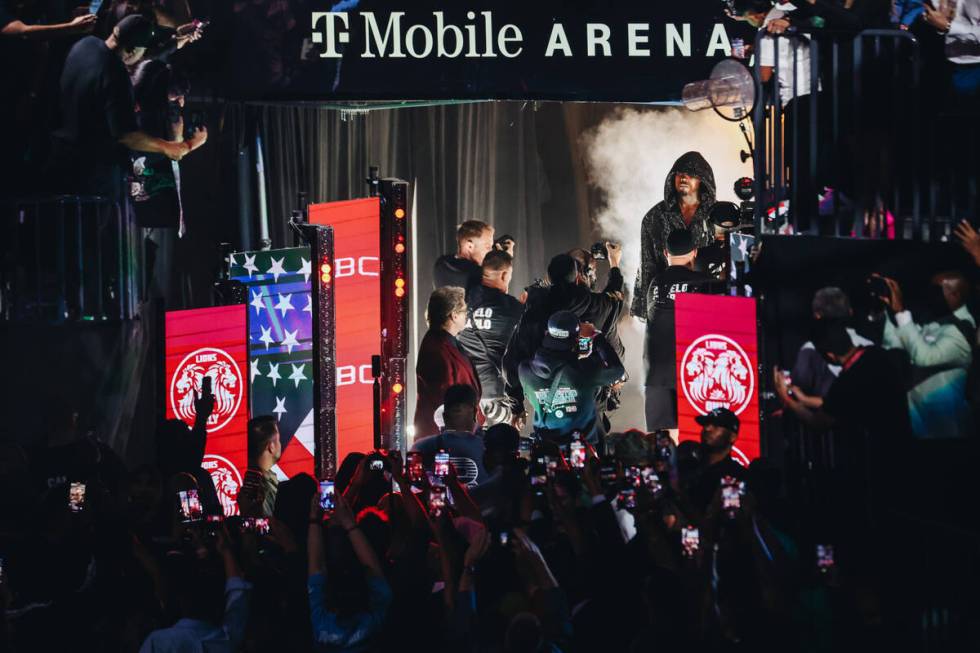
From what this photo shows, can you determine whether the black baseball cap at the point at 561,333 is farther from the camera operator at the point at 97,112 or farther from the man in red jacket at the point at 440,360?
the camera operator at the point at 97,112

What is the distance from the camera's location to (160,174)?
12617 mm

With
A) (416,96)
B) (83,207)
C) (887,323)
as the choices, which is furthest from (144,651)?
(416,96)

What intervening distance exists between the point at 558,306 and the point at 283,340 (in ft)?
8.63

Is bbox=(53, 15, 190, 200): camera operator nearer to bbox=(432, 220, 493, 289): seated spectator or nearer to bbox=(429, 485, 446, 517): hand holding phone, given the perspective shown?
bbox=(432, 220, 493, 289): seated spectator

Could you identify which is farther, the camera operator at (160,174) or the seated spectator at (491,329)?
the seated spectator at (491,329)

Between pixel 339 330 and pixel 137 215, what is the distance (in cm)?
203

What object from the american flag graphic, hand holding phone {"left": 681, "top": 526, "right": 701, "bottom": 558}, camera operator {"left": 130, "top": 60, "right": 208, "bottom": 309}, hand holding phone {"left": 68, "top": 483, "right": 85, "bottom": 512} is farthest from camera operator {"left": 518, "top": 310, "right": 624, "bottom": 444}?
hand holding phone {"left": 681, "top": 526, "right": 701, "bottom": 558}

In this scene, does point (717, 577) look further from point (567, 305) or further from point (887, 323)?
point (567, 305)

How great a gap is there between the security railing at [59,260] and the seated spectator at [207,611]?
5.90 meters

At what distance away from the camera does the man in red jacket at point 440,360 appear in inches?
533

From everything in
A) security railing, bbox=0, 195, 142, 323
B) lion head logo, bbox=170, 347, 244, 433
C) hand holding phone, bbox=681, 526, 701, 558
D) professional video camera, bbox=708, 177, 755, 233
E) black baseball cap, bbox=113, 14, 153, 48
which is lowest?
hand holding phone, bbox=681, 526, 701, 558

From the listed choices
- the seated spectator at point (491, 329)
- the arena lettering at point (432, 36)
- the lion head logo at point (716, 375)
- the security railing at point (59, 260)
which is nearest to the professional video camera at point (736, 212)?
the lion head logo at point (716, 375)

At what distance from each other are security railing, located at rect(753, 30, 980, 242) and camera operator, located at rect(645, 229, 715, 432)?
194 inches

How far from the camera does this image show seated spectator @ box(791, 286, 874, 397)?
8.20m
